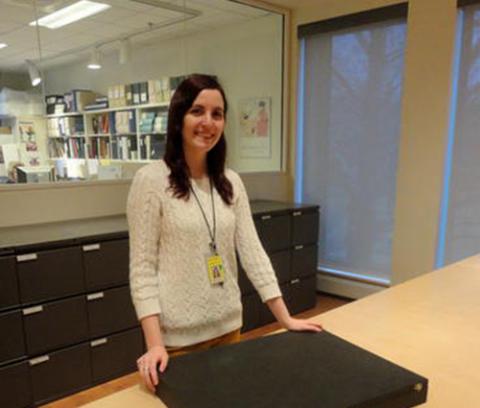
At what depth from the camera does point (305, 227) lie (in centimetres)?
357

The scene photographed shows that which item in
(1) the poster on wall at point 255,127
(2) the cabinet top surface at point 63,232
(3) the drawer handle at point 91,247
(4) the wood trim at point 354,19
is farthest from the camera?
(1) the poster on wall at point 255,127

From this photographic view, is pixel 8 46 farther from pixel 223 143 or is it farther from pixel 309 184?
pixel 309 184

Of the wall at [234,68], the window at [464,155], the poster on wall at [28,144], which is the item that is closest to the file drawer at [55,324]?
the poster on wall at [28,144]

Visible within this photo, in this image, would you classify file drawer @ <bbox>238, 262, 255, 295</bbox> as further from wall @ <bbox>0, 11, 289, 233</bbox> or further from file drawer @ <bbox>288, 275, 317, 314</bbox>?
wall @ <bbox>0, 11, 289, 233</bbox>

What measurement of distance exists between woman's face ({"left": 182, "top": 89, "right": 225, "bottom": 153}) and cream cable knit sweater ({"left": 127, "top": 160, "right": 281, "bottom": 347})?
0.11 m

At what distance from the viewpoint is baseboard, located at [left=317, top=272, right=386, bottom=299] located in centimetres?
382

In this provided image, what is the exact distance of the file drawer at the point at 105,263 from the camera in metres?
2.35

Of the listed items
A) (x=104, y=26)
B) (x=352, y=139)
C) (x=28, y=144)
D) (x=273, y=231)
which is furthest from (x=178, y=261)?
(x=104, y=26)

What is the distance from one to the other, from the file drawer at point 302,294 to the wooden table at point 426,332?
6.20 feet

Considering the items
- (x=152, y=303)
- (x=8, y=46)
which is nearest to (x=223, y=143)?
(x=152, y=303)

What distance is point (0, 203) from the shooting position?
2.55 meters

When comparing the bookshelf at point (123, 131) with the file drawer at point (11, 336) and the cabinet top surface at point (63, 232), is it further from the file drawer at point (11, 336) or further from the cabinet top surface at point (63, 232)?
the file drawer at point (11, 336)

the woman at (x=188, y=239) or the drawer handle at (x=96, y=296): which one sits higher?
the woman at (x=188, y=239)

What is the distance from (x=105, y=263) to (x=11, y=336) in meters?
0.58
